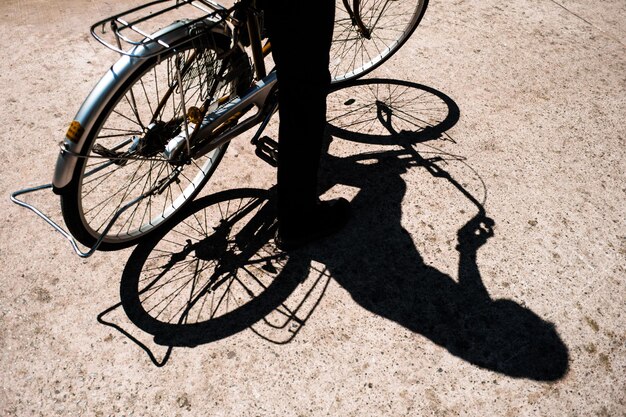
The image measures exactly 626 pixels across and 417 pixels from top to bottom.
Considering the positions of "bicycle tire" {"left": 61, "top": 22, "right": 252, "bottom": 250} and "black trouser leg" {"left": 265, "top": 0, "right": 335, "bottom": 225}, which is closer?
"black trouser leg" {"left": 265, "top": 0, "right": 335, "bottom": 225}

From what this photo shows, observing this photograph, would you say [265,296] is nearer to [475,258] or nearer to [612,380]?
[475,258]

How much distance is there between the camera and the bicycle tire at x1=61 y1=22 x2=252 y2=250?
84.5 inches

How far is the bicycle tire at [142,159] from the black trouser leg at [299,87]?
421 mm

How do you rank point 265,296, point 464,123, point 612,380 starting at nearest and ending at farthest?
point 612,380 < point 265,296 < point 464,123

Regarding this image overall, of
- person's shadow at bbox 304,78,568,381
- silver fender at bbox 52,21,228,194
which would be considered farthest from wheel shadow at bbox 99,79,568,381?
silver fender at bbox 52,21,228,194

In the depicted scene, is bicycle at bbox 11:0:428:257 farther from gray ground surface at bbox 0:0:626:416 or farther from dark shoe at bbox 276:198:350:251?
dark shoe at bbox 276:198:350:251

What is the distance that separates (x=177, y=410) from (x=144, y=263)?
0.77 meters

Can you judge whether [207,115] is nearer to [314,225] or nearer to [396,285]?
[314,225]

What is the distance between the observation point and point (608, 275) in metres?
2.68

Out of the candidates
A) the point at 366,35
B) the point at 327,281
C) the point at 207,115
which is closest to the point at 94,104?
the point at 207,115

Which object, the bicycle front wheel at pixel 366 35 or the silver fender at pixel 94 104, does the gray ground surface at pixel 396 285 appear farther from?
the silver fender at pixel 94 104


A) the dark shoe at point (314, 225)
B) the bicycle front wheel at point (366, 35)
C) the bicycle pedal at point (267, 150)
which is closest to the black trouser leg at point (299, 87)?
the dark shoe at point (314, 225)

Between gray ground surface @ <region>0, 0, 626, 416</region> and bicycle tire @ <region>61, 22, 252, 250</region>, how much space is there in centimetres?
16

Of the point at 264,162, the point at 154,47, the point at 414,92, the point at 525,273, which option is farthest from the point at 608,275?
the point at 154,47
